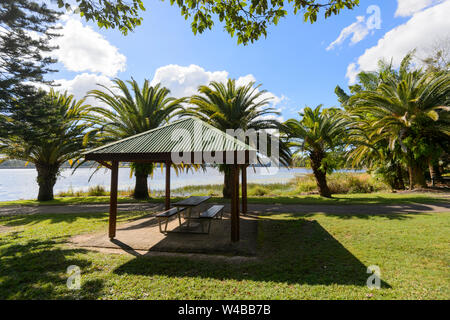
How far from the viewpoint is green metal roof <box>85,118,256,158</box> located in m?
5.65

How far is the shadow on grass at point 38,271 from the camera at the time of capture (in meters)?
3.38

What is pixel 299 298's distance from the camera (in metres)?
3.18

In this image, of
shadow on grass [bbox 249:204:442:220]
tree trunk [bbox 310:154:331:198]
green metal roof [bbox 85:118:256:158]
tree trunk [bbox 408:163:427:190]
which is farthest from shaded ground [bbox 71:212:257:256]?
tree trunk [bbox 408:163:427:190]

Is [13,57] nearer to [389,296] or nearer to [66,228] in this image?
[66,228]

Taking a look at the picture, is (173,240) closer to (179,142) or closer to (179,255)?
(179,255)

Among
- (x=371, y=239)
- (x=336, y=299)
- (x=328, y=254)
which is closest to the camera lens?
(x=336, y=299)

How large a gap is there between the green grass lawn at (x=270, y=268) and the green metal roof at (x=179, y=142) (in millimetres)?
2676

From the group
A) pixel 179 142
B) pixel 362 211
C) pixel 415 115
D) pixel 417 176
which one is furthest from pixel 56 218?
pixel 417 176

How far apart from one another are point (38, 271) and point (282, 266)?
490 centimetres

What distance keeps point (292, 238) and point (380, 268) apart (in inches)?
90.5

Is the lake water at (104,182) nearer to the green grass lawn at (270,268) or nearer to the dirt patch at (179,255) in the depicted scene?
the green grass lawn at (270,268)

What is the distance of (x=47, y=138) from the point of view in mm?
13086

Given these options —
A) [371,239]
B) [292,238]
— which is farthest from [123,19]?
[371,239]

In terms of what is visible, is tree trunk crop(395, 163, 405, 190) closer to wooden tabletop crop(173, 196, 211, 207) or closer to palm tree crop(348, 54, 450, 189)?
palm tree crop(348, 54, 450, 189)
